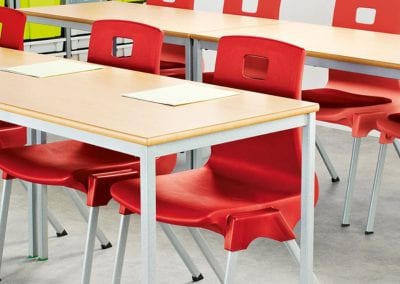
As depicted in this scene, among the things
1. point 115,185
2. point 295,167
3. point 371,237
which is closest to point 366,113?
point 371,237

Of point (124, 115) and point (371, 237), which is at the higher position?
point (124, 115)

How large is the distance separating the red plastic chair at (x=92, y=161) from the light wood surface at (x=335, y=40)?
77cm

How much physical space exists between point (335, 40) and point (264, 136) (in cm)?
135

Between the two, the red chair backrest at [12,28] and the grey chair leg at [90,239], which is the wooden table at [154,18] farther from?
the grey chair leg at [90,239]

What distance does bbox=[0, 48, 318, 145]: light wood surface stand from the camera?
2746mm

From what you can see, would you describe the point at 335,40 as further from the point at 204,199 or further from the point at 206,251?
the point at 204,199

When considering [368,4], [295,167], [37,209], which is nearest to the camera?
[295,167]

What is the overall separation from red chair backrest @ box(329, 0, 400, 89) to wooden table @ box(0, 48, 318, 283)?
1728 mm

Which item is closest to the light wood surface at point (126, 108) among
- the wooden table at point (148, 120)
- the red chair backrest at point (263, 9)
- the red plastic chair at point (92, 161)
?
the wooden table at point (148, 120)

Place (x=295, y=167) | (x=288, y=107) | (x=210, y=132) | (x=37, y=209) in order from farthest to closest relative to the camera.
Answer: (x=37, y=209) → (x=295, y=167) → (x=288, y=107) → (x=210, y=132)

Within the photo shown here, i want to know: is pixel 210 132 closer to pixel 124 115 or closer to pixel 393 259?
pixel 124 115

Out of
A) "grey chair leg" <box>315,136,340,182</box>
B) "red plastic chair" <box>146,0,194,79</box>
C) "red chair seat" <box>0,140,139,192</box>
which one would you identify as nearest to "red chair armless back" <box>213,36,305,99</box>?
"red chair seat" <box>0,140,139,192</box>

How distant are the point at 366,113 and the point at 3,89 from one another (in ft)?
5.99

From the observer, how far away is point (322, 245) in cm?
424
